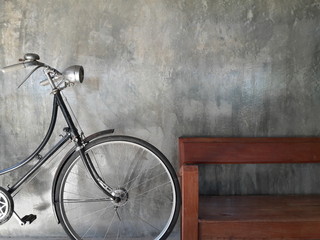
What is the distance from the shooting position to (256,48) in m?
2.26

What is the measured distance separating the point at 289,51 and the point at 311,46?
0.57ft

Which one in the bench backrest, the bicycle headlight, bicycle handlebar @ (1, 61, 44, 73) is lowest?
the bench backrest

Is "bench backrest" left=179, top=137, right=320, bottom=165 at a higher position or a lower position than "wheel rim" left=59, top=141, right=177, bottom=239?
higher

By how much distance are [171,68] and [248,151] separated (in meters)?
0.86

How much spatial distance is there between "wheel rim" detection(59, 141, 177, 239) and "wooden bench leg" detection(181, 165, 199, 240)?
0.65m

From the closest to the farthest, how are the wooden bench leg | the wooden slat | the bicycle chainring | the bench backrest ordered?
1. the wooden bench leg
2. the wooden slat
3. the bicycle chainring
4. the bench backrest

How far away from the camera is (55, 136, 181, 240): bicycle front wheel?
2.38 metres

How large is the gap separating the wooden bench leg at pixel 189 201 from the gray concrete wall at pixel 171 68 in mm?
686

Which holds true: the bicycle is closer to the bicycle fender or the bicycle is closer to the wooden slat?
the bicycle fender

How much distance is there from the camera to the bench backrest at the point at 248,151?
2.19 metres

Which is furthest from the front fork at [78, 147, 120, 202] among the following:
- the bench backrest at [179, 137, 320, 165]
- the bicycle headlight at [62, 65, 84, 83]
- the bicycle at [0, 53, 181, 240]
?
the bench backrest at [179, 137, 320, 165]

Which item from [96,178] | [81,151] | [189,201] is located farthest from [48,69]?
[189,201]

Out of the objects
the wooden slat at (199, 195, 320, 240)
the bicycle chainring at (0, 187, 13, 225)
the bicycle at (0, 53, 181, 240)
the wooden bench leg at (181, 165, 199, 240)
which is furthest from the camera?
the bicycle at (0, 53, 181, 240)

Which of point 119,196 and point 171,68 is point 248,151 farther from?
point 119,196
